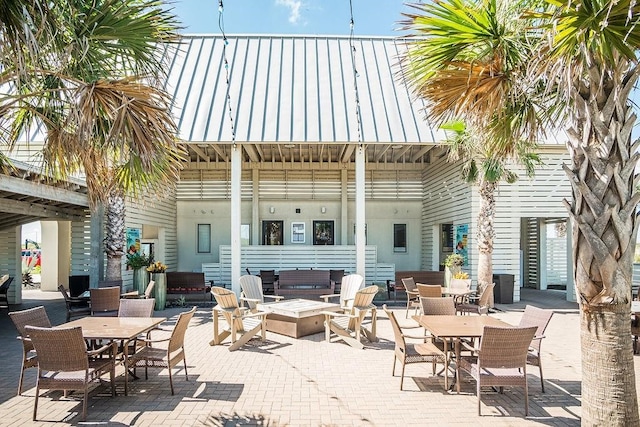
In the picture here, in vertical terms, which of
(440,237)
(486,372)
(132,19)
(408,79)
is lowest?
(486,372)

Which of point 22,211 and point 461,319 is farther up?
point 22,211

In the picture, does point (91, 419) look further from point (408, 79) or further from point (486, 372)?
point (408, 79)

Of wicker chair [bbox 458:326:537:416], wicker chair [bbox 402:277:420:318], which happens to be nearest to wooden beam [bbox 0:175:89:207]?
wicker chair [bbox 458:326:537:416]

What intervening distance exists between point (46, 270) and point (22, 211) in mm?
7061

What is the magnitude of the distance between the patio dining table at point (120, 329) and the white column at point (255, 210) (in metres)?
10.7

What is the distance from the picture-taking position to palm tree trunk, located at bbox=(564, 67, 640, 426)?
10.2 feet

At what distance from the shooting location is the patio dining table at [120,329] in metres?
4.90

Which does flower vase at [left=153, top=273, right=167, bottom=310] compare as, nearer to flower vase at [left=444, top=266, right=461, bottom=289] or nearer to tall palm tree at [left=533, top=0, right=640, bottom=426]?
flower vase at [left=444, top=266, right=461, bottom=289]

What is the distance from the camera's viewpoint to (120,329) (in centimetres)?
530

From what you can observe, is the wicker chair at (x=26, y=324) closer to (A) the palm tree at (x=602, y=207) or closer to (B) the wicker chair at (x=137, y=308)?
(B) the wicker chair at (x=137, y=308)

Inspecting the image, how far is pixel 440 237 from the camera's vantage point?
16203mm

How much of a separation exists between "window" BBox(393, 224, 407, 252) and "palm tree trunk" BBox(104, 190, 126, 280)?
10542 millimetres

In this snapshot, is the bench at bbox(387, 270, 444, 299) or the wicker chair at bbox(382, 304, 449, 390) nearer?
the wicker chair at bbox(382, 304, 449, 390)

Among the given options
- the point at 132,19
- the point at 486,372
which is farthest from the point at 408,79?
the point at 486,372
